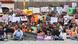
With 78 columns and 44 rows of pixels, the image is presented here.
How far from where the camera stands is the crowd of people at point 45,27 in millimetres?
17359

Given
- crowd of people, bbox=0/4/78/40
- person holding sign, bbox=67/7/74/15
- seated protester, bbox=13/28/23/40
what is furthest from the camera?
person holding sign, bbox=67/7/74/15

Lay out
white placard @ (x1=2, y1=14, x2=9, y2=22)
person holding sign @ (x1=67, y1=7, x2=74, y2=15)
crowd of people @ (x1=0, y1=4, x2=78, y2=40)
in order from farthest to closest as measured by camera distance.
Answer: person holding sign @ (x1=67, y1=7, x2=74, y2=15) → white placard @ (x1=2, y1=14, x2=9, y2=22) → crowd of people @ (x1=0, y1=4, x2=78, y2=40)

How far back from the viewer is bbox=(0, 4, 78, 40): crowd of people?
1736cm

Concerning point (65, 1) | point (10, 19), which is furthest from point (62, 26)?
point (10, 19)

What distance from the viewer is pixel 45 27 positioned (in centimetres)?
1769

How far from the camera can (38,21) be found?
58.8 feet

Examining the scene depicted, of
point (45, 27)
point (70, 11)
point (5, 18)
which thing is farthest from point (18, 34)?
point (70, 11)

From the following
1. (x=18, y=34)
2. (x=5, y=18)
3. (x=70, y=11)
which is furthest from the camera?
(x=70, y=11)

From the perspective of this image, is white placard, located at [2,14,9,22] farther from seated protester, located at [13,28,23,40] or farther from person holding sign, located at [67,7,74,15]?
person holding sign, located at [67,7,74,15]

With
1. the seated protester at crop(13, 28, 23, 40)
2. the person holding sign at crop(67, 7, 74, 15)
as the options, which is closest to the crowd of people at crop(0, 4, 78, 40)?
the seated protester at crop(13, 28, 23, 40)

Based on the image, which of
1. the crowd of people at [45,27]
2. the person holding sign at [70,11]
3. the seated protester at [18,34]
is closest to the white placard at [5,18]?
the crowd of people at [45,27]

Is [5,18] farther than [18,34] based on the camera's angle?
Yes

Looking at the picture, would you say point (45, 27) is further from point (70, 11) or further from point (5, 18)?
point (5, 18)

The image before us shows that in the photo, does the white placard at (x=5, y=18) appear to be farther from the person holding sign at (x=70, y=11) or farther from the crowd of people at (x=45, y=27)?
the person holding sign at (x=70, y=11)
